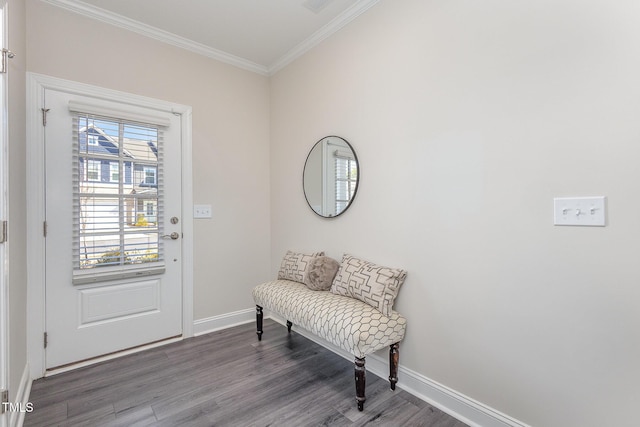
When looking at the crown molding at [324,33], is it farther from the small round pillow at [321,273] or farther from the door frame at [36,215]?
the small round pillow at [321,273]

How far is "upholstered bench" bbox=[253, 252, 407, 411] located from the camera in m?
1.74

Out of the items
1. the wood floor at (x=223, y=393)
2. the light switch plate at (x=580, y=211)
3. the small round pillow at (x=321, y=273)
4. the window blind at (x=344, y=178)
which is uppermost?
the window blind at (x=344, y=178)

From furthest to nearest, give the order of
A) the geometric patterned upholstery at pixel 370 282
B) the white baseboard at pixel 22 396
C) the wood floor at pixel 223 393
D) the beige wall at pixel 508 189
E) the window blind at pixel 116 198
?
the window blind at pixel 116 198 < the geometric patterned upholstery at pixel 370 282 < the wood floor at pixel 223 393 < the white baseboard at pixel 22 396 < the beige wall at pixel 508 189

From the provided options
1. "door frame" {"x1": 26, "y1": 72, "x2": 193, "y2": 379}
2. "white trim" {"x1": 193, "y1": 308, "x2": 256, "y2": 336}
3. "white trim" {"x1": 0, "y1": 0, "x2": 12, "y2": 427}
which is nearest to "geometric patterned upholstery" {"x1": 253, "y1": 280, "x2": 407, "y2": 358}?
"white trim" {"x1": 193, "y1": 308, "x2": 256, "y2": 336}

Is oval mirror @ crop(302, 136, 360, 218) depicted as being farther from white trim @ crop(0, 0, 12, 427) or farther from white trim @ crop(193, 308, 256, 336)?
white trim @ crop(0, 0, 12, 427)

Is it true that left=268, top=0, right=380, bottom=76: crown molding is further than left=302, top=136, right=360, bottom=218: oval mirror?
No

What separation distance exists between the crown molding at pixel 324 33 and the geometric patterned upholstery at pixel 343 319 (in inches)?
85.4

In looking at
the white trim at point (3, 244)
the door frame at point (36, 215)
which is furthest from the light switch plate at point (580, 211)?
the door frame at point (36, 215)

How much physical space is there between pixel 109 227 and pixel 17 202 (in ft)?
2.06

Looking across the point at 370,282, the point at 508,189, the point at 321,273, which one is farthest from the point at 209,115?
the point at 508,189

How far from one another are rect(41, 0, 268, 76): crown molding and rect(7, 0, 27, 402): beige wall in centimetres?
34

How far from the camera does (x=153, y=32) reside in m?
2.56

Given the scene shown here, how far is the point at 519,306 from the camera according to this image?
1476 millimetres

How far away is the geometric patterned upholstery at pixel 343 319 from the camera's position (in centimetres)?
172
